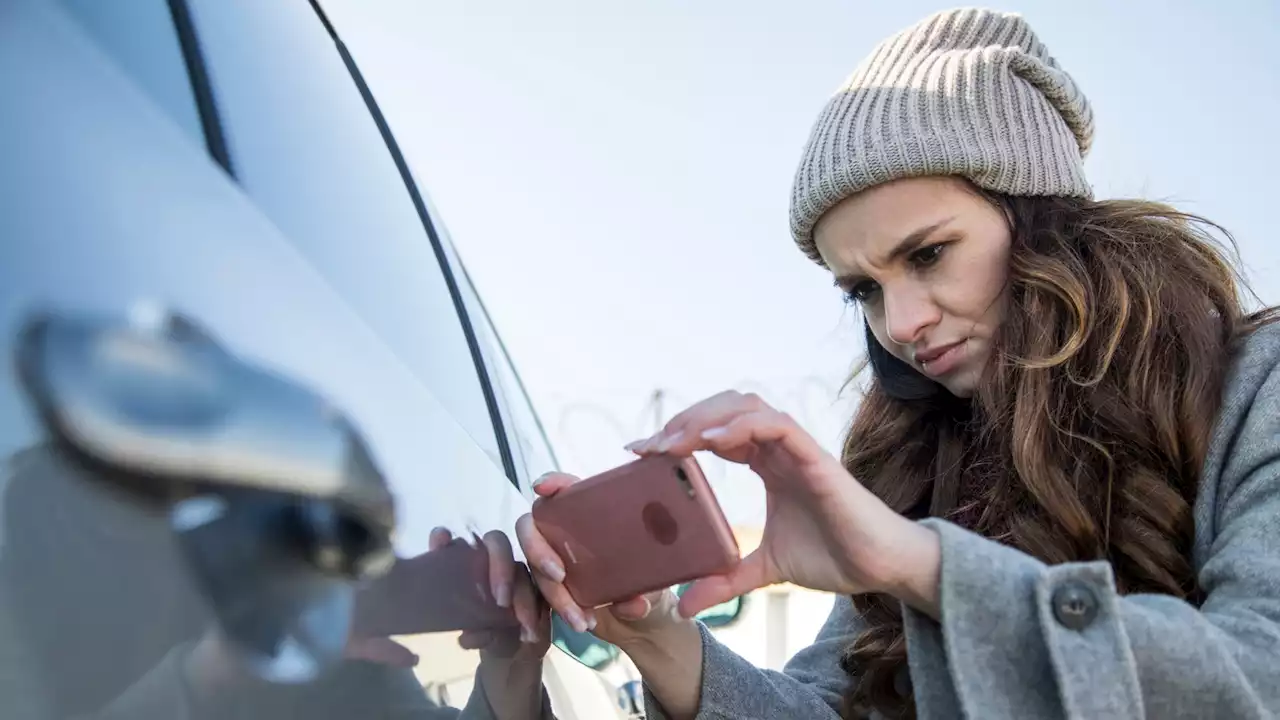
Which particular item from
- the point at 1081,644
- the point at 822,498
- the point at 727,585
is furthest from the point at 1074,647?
the point at 727,585

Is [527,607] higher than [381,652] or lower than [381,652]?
lower

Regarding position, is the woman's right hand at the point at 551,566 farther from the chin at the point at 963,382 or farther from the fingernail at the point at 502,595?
the chin at the point at 963,382

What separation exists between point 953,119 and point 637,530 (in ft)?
3.39

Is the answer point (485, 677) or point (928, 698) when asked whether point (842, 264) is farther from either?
point (485, 677)

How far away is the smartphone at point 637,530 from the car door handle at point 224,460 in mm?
338

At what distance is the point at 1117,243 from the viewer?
159cm

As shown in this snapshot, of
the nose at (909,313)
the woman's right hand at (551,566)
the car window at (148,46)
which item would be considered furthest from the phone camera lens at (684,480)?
the nose at (909,313)

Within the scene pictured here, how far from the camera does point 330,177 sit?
2.75 feet

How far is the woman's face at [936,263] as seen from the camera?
1560mm

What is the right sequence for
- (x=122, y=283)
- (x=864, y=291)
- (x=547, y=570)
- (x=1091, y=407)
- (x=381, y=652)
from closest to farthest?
(x=122, y=283)
(x=381, y=652)
(x=547, y=570)
(x=1091, y=407)
(x=864, y=291)

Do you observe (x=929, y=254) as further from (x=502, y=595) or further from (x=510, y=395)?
(x=502, y=595)

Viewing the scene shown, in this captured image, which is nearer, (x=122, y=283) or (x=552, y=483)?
(x=122, y=283)

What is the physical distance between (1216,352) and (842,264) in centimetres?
53

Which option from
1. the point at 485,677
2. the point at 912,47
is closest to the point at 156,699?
the point at 485,677
